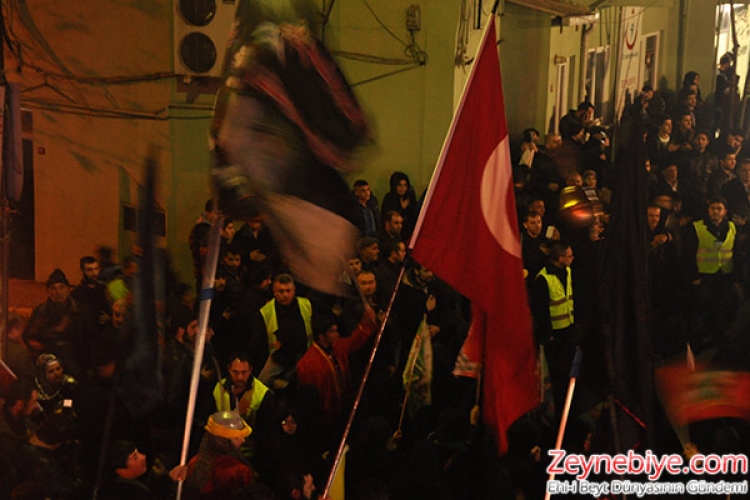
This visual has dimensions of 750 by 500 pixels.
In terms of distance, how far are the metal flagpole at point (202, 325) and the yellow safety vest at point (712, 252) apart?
272 cm

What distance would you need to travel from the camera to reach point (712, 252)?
6.45 m

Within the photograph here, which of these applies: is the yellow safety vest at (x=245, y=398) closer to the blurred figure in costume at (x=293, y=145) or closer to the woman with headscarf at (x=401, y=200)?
the blurred figure in costume at (x=293, y=145)

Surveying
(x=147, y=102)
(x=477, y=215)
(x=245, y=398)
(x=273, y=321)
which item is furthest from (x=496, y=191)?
(x=147, y=102)

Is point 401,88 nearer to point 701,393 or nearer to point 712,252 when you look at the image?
point 712,252

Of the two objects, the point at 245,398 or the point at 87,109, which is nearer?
the point at 245,398

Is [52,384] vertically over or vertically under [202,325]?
under

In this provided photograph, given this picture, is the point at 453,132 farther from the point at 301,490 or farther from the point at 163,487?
the point at 163,487

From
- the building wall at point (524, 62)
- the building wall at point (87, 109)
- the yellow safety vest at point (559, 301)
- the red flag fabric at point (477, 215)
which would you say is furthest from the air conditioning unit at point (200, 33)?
the yellow safety vest at point (559, 301)

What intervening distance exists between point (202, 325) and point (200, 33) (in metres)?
1.59

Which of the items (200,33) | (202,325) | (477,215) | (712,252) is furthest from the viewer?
(712,252)

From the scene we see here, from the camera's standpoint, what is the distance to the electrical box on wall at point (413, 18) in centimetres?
609

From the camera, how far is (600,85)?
6273mm

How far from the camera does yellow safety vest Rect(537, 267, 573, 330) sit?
621cm

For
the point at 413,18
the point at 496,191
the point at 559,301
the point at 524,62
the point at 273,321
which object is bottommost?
the point at 273,321
